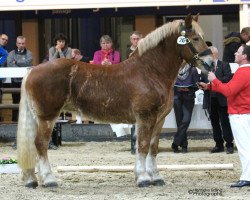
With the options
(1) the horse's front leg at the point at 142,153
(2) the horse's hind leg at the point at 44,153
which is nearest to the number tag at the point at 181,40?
(1) the horse's front leg at the point at 142,153

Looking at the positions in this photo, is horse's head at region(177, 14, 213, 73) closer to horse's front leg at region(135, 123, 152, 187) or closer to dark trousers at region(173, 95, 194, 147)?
horse's front leg at region(135, 123, 152, 187)

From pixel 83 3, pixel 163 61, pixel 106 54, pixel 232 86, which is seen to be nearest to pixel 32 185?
pixel 163 61

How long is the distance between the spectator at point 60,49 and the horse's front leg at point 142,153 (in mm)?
5677

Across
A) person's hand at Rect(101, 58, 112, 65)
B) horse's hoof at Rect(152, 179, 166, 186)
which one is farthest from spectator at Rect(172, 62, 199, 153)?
horse's hoof at Rect(152, 179, 166, 186)

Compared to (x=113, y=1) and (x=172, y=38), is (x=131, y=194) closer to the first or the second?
(x=172, y=38)

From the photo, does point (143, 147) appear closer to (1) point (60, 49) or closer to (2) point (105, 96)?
(2) point (105, 96)

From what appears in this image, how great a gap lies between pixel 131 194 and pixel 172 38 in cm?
209

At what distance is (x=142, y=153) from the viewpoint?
1053cm

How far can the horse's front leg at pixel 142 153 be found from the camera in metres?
10.5

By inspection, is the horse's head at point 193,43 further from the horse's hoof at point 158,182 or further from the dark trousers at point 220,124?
the dark trousers at point 220,124

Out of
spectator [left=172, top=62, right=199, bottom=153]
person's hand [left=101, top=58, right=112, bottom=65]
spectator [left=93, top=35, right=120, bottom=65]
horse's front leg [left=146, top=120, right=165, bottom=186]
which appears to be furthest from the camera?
spectator [left=93, top=35, right=120, bottom=65]

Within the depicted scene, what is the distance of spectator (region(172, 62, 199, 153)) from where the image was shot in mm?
14352

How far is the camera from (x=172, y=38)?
35.0 ft

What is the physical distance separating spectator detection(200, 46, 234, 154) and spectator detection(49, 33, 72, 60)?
308cm
